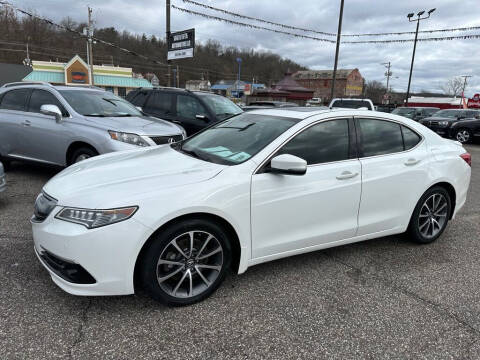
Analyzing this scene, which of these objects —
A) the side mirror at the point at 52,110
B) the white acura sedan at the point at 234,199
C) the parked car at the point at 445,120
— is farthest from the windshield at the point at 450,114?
the side mirror at the point at 52,110

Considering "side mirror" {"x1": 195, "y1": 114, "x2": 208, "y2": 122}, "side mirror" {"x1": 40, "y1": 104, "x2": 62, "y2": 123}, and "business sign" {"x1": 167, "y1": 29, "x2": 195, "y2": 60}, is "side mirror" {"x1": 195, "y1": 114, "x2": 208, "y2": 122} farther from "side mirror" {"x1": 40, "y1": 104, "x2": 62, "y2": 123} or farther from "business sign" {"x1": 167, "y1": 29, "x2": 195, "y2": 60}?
"business sign" {"x1": 167, "y1": 29, "x2": 195, "y2": 60}

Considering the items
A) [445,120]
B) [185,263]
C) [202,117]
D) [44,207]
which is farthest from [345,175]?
[445,120]

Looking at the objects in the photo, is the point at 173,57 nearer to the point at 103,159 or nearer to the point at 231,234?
the point at 103,159

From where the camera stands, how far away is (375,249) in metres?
4.06

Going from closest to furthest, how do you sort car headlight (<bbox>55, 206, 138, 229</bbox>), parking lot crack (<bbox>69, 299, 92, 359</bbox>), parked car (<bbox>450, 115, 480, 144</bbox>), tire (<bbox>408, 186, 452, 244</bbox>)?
parking lot crack (<bbox>69, 299, 92, 359</bbox>) < car headlight (<bbox>55, 206, 138, 229</bbox>) < tire (<bbox>408, 186, 452, 244</bbox>) < parked car (<bbox>450, 115, 480, 144</bbox>)

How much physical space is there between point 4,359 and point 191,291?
1.23 meters

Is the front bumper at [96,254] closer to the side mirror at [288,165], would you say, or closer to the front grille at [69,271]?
the front grille at [69,271]

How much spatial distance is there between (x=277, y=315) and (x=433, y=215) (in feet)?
8.22

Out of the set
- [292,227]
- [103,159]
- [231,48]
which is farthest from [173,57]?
[231,48]

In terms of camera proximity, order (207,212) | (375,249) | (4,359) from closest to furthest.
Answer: (4,359)
(207,212)
(375,249)

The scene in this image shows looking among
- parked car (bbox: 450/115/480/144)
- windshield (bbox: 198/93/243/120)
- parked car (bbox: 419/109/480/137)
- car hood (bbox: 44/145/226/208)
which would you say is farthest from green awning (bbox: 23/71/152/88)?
car hood (bbox: 44/145/226/208)

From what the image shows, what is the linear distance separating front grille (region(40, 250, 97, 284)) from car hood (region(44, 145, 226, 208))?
16.0 inches

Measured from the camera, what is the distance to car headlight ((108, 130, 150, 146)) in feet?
17.9

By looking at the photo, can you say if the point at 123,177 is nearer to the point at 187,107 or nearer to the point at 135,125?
the point at 135,125
